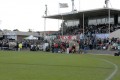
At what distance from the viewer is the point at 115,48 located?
145ft

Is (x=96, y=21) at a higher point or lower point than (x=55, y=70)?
higher

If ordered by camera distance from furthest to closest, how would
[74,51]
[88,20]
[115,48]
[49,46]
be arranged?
[88,20], [49,46], [74,51], [115,48]

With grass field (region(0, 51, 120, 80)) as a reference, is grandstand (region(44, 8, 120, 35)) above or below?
above

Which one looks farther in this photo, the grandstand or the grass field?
the grandstand

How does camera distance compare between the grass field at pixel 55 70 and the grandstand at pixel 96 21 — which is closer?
the grass field at pixel 55 70

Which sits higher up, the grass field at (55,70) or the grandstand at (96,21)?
the grandstand at (96,21)

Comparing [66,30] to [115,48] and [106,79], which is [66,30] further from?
[106,79]

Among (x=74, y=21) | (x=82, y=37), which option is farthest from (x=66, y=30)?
(x=82, y=37)

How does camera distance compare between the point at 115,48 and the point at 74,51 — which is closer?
the point at 115,48

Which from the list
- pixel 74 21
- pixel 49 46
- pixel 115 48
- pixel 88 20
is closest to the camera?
pixel 115 48

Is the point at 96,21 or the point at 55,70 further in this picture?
the point at 96,21

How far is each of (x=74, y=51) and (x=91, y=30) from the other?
15767 mm

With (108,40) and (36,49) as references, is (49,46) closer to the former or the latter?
(36,49)

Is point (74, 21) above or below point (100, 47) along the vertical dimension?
above
